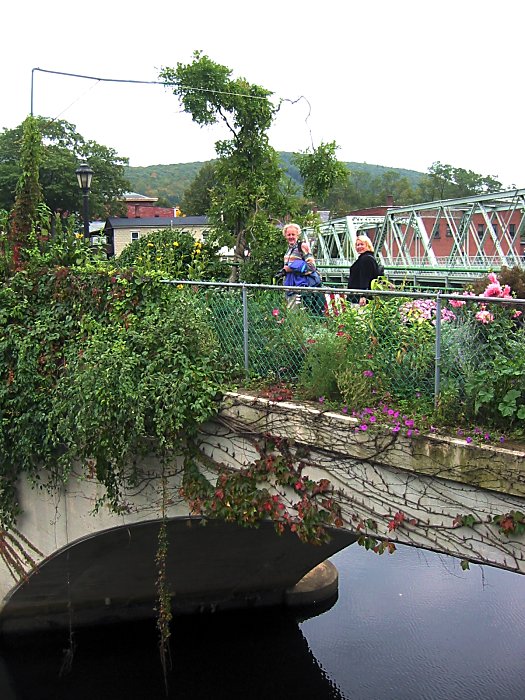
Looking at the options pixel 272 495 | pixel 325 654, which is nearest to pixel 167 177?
pixel 325 654

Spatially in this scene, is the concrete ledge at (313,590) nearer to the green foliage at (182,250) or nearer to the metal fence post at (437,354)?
the green foliage at (182,250)

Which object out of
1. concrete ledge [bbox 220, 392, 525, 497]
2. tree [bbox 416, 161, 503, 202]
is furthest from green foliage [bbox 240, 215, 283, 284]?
tree [bbox 416, 161, 503, 202]

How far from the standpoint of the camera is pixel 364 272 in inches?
280

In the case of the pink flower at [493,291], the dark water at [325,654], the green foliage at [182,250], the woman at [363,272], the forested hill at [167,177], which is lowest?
the dark water at [325,654]

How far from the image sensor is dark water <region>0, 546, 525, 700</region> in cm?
1020

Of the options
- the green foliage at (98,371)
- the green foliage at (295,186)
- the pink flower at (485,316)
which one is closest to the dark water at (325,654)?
the green foliage at (98,371)

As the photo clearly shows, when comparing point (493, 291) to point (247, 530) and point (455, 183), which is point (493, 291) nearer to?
point (247, 530)

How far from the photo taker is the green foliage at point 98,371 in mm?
6461

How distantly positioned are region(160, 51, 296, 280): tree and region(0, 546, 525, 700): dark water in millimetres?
5259

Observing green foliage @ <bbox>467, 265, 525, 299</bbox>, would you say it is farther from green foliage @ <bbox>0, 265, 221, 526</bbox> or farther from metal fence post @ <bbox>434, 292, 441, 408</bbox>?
green foliage @ <bbox>0, 265, 221, 526</bbox>

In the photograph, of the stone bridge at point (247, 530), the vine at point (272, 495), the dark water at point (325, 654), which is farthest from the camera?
the dark water at point (325, 654)

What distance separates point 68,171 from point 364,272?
4820cm

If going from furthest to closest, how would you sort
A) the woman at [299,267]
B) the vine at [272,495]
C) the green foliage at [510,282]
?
the woman at [299,267]
the vine at [272,495]
the green foliage at [510,282]

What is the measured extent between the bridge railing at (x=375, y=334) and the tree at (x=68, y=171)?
150ft
